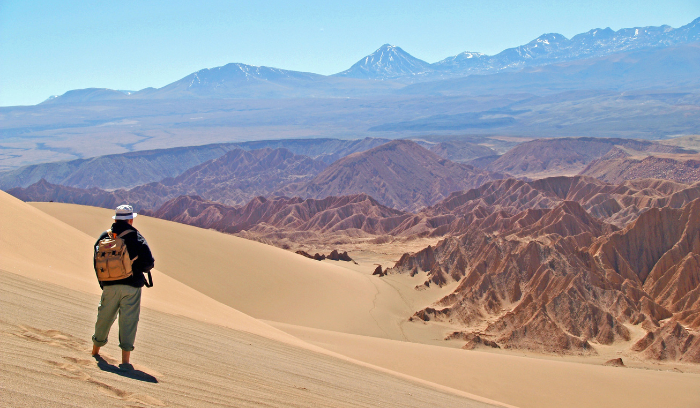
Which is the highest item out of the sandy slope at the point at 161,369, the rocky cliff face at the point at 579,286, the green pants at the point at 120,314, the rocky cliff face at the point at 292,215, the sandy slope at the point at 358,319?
the green pants at the point at 120,314

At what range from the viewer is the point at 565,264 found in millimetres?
45594

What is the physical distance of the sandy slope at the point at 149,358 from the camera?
599 centimetres

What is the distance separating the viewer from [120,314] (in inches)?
278

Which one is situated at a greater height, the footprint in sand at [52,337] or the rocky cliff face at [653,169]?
the footprint in sand at [52,337]

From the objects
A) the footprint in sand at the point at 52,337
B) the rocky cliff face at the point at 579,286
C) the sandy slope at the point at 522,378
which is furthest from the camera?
the rocky cliff face at the point at 579,286

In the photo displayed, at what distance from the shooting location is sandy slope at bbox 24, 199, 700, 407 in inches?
721

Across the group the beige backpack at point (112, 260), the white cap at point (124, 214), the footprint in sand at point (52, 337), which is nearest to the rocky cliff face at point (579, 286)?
the footprint in sand at point (52, 337)

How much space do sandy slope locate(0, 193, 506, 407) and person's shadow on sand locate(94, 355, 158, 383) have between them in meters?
0.01

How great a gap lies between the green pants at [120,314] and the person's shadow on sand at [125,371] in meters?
0.18

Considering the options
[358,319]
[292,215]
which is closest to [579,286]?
[358,319]

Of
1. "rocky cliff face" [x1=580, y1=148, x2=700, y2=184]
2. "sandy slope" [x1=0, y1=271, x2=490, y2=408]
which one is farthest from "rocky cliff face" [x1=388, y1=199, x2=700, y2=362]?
"rocky cliff face" [x1=580, y1=148, x2=700, y2=184]

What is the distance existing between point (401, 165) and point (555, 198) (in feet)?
202

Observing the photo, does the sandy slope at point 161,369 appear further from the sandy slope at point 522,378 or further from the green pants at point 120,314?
the sandy slope at point 522,378

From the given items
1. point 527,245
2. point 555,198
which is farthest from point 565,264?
point 555,198
